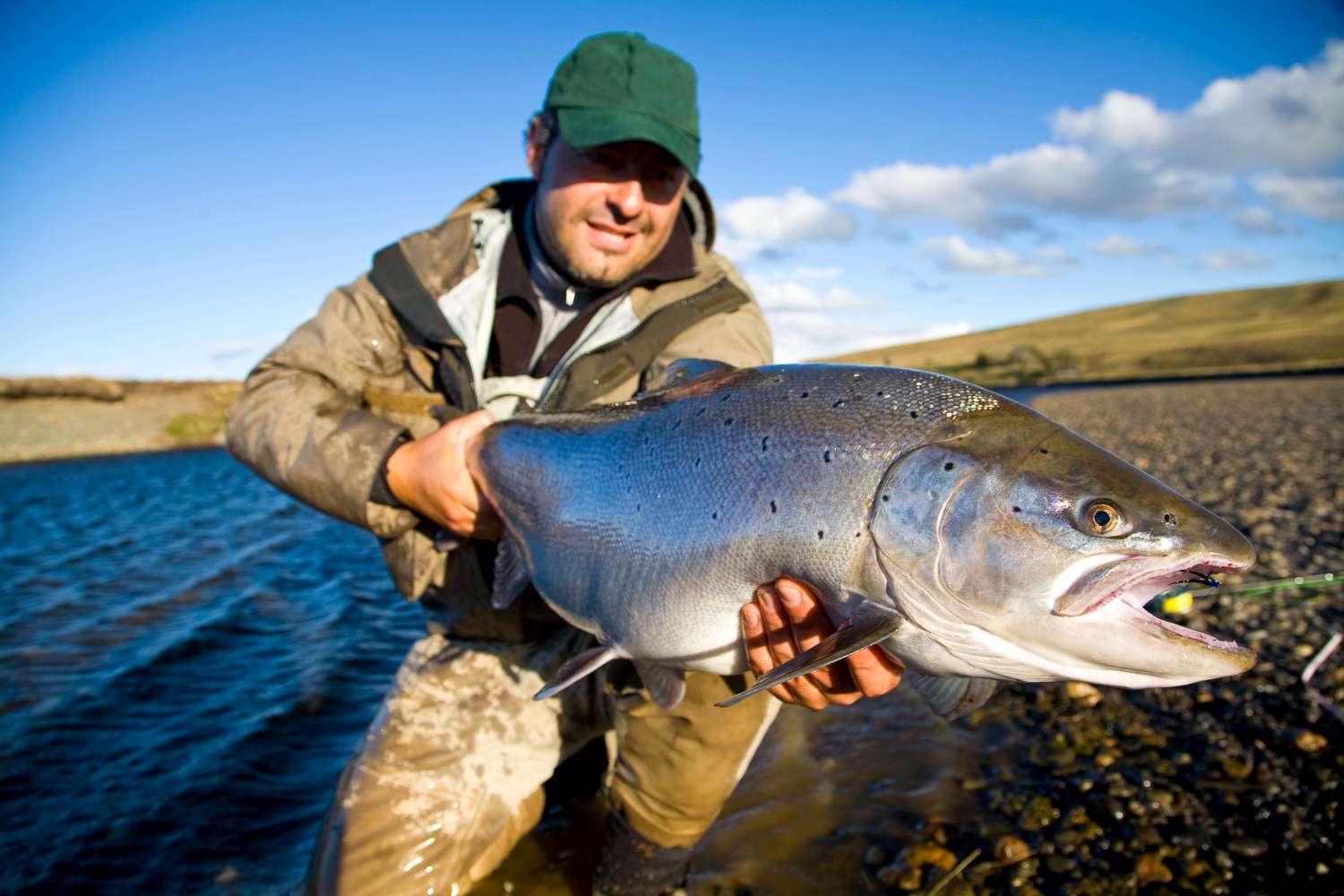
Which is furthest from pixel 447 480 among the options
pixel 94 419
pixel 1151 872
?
pixel 94 419

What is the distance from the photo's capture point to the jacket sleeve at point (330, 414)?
10.9 feet

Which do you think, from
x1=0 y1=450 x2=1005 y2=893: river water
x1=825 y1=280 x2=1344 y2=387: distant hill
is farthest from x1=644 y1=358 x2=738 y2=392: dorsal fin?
x1=825 y1=280 x2=1344 y2=387: distant hill

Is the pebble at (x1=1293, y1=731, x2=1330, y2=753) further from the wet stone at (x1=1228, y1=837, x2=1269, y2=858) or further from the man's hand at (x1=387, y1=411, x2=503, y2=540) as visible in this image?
the man's hand at (x1=387, y1=411, x2=503, y2=540)

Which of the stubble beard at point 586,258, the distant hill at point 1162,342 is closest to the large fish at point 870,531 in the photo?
the stubble beard at point 586,258

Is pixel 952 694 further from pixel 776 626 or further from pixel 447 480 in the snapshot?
pixel 447 480

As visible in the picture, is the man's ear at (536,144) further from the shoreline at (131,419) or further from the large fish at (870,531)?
the shoreline at (131,419)

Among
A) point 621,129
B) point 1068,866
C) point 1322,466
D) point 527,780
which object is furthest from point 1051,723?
point 1322,466

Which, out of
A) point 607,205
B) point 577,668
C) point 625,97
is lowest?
point 577,668

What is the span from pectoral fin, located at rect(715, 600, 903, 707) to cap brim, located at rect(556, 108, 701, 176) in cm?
234

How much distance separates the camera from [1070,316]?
107 metres

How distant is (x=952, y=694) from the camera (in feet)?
7.57

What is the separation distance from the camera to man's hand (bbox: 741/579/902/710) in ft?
6.93

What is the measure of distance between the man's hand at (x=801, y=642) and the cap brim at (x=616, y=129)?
217 centimetres

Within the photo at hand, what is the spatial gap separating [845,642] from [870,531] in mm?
294
